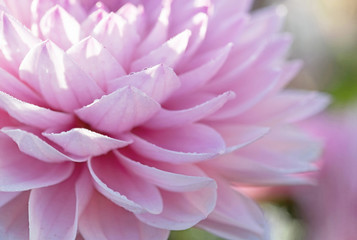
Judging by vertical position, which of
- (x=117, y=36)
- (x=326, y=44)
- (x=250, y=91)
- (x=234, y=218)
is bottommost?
(x=326, y=44)

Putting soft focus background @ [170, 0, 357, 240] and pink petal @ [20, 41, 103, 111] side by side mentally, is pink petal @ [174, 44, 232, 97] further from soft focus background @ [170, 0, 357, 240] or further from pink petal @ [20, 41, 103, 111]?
soft focus background @ [170, 0, 357, 240]

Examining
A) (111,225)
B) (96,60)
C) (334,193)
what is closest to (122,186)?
(111,225)

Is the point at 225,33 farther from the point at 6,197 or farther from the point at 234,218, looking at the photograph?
the point at 6,197

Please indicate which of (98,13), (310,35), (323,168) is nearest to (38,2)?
(98,13)

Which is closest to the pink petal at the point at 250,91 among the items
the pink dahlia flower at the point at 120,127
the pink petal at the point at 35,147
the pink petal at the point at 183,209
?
the pink dahlia flower at the point at 120,127

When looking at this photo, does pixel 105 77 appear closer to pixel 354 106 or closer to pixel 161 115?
pixel 161 115
